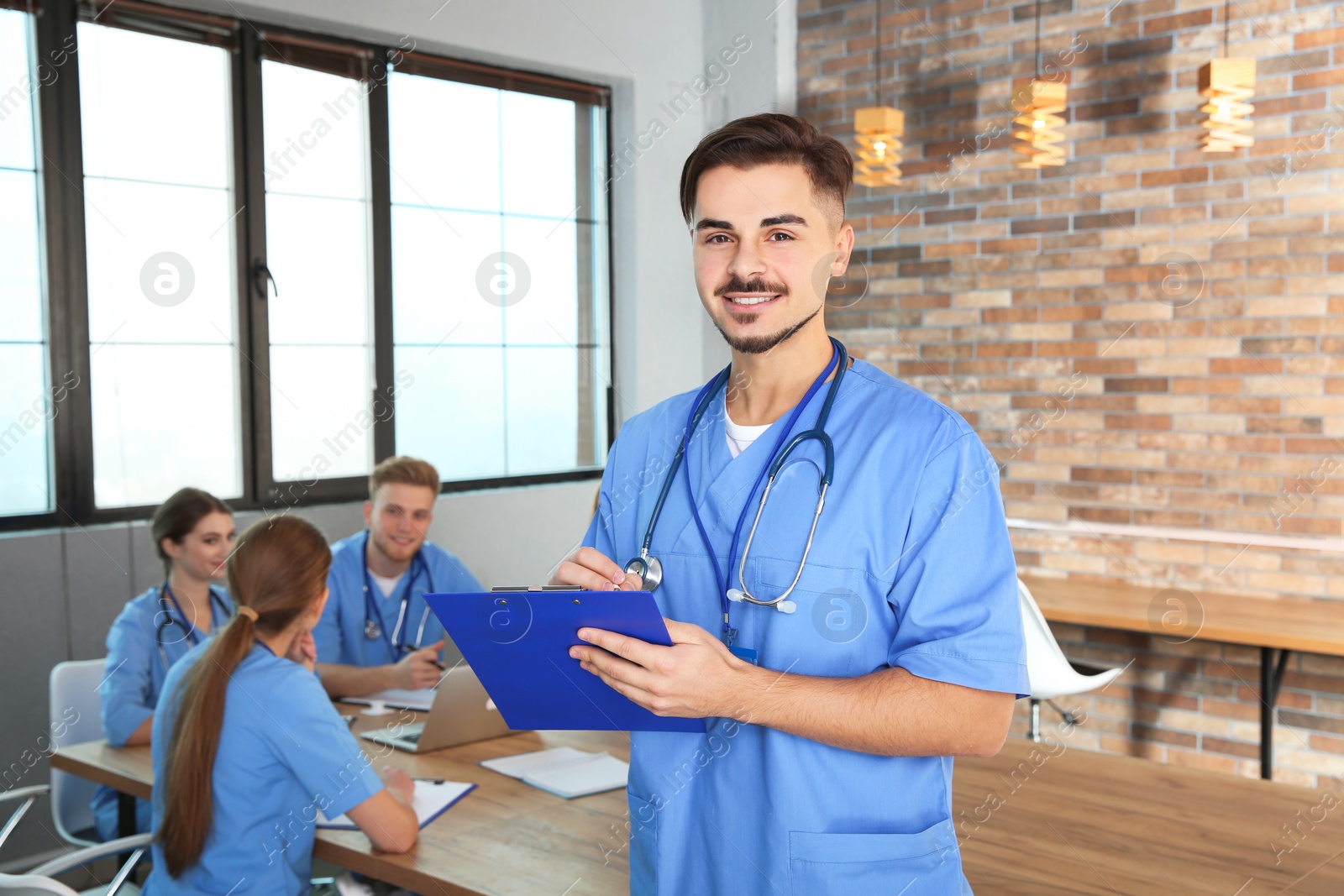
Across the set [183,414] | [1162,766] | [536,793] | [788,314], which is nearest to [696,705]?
[788,314]

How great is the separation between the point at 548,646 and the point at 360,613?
2.02 meters

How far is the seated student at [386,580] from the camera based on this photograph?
3.04 metres

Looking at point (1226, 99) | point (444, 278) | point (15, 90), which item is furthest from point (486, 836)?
point (1226, 99)

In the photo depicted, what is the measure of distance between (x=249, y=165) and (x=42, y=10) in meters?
0.71

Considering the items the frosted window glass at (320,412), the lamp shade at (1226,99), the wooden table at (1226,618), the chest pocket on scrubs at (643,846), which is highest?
the lamp shade at (1226,99)

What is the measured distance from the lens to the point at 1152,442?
3699 mm

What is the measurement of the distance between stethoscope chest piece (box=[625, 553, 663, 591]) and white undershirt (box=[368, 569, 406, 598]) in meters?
1.89

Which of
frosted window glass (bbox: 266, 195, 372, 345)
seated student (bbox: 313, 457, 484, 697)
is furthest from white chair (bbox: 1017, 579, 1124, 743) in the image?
frosted window glass (bbox: 266, 195, 372, 345)

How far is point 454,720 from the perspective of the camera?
7.39ft

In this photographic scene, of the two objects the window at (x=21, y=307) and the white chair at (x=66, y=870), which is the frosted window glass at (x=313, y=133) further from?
the white chair at (x=66, y=870)

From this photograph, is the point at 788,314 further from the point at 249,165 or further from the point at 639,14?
the point at 639,14

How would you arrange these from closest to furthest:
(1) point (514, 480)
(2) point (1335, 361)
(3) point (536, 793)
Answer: (3) point (536, 793) < (2) point (1335, 361) < (1) point (514, 480)

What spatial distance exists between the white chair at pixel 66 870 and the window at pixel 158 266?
136 cm

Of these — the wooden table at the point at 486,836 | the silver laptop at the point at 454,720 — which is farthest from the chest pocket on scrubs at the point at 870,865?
the silver laptop at the point at 454,720
